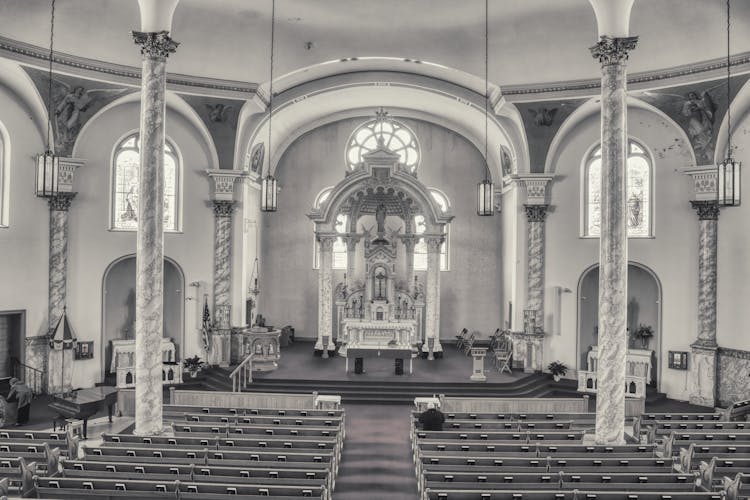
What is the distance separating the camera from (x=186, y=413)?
51.2 feet

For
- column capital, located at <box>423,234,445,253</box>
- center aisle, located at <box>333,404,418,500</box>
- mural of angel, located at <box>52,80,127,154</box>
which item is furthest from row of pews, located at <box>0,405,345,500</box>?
→ column capital, located at <box>423,234,445,253</box>

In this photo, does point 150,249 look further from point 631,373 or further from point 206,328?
point 631,373

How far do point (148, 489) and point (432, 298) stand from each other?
16.9 m

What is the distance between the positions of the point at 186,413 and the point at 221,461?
4.21m

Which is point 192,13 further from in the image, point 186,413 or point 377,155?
point 186,413

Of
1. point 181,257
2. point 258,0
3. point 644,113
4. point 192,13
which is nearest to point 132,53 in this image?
point 192,13

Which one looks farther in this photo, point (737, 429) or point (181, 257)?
point (181, 257)

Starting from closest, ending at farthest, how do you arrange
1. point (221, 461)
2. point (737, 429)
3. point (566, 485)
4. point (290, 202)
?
point (566, 485)
point (221, 461)
point (737, 429)
point (290, 202)

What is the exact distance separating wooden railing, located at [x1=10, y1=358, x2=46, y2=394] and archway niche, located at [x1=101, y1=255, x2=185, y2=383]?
234 centimetres

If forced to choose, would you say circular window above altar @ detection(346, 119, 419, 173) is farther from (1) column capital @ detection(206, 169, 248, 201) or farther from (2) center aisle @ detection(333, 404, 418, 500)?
(2) center aisle @ detection(333, 404, 418, 500)

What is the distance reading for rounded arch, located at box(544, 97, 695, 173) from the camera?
853 inches

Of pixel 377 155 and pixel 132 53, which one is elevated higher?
pixel 132 53

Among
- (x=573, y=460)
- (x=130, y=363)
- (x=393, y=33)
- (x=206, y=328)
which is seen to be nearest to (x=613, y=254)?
(x=573, y=460)

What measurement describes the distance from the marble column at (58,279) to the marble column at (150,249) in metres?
8.69
